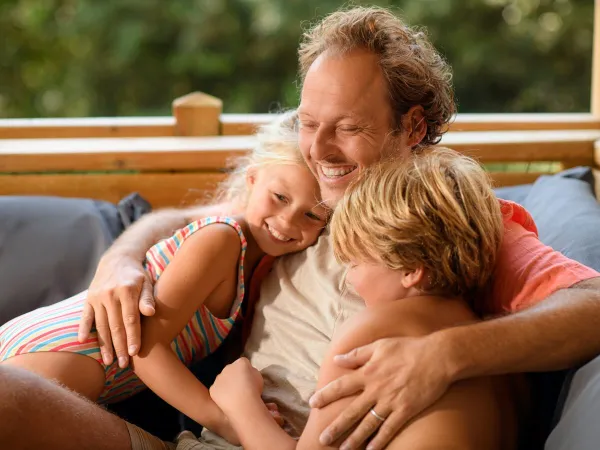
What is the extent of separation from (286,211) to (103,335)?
412 mm

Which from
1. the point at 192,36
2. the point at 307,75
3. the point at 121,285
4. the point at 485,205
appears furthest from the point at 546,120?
the point at 192,36

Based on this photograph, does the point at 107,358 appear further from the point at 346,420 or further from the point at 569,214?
the point at 569,214

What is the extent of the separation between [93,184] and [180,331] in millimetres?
819

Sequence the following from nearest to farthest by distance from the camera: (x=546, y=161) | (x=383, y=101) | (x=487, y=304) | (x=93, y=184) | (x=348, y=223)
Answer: (x=348, y=223) → (x=487, y=304) → (x=383, y=101) → (x=93, y=184) → (x=546, y=161)

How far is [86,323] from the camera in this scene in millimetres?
1467

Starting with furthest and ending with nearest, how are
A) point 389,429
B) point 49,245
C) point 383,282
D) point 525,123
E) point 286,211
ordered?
point 525,123 → point 49,245 → point 286,211 → point 383,282 → point 389,429

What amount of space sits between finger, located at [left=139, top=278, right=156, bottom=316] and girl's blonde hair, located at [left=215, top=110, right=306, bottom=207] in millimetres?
320

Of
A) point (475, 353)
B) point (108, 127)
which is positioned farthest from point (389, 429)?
point (108, 127)

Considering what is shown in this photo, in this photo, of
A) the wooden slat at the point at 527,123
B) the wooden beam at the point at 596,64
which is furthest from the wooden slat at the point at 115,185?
the wooden beam at the point at 596,64

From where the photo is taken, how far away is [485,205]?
3.95 feet

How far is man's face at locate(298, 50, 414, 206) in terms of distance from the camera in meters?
1.44

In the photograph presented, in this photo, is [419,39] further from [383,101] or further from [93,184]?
[93,184]

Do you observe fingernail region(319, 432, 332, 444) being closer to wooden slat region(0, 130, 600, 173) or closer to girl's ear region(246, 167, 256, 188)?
girl's ear region(246, 167, 256, 188)

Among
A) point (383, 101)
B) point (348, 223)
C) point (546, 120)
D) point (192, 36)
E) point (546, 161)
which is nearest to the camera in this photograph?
point (348, 223)
